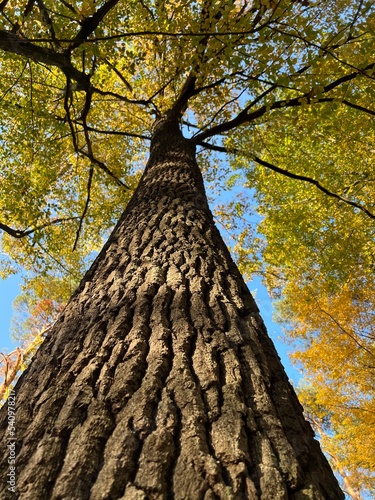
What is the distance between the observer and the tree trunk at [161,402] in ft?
3.13

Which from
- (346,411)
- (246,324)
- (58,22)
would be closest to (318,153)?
(346,411)

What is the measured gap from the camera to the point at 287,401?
4.57ft

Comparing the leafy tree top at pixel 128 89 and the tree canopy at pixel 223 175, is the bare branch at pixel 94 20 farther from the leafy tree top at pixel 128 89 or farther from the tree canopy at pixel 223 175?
the tree canopy at pixel 223 175

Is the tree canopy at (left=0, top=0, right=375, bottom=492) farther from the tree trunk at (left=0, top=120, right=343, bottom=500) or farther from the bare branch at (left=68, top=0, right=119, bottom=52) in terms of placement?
the tree trunk at (left=0, top=120, right=343, bottom=500)

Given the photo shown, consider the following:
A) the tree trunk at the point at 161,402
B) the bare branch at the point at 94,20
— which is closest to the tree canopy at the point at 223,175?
the bare branch at the point at 94,20

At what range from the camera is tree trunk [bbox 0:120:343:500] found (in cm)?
95

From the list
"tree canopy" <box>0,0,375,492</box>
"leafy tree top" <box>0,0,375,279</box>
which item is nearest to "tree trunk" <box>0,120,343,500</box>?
"leafy tree top" <box>0,0,375,279</box>

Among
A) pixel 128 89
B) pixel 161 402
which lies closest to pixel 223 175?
pixel 128 89

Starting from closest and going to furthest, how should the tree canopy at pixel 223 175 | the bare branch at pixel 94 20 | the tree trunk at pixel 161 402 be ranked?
the tree trunk at pixel 161 402
the bare branch at pixel 94 20
the tree canopy at pixel 223 175

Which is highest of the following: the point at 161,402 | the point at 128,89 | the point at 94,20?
the point at 128,89

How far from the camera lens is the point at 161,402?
118 cm

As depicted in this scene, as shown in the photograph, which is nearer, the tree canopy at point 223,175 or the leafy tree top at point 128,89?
the leafy tree top at point 128,89

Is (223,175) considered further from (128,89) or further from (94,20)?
(94,20)

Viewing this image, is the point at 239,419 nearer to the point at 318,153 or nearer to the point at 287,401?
the point at 287,401
